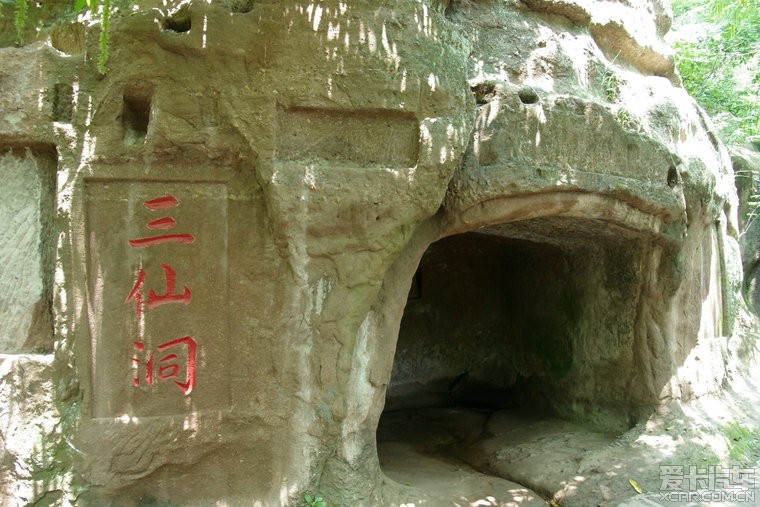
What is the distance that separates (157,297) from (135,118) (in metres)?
0.89

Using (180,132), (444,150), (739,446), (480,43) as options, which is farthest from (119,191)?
(739,446)

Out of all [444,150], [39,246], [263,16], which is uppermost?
[263,16]

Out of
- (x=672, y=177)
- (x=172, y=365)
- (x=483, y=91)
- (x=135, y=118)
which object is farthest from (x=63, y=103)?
(x=672, y=177)

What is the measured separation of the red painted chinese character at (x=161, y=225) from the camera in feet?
9.54

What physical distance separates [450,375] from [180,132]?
446 cm

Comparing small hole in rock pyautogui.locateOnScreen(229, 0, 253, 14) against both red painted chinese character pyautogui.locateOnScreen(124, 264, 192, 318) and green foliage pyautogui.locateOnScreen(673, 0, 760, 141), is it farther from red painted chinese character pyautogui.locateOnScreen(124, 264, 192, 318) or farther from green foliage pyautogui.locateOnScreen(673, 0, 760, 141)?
green foliage pyautogui.locateOnScreen(673, 0, 760, 141)

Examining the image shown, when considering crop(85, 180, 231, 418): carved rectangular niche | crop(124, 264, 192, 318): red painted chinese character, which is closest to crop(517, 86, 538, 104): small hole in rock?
A: crop(85, 180, 231, 418): carved rectangular niche

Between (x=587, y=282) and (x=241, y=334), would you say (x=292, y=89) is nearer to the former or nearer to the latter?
(x=241, y=334)

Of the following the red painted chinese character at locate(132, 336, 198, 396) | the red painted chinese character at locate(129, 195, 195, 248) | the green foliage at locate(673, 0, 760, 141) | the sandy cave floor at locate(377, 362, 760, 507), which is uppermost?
the green foliage at locate(673, 0, 760, 141)

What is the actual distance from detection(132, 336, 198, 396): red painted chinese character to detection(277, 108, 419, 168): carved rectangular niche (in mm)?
1043

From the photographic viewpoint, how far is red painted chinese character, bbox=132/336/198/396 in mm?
2928

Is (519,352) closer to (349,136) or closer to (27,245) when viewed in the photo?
(349,136)

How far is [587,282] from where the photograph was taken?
4855 mm

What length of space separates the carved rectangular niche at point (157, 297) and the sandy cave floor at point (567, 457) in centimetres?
133
